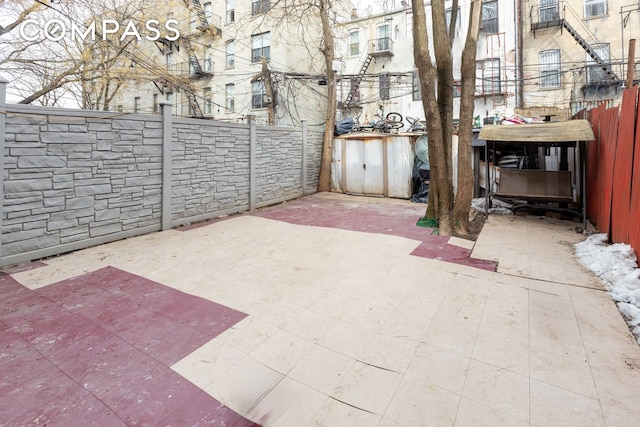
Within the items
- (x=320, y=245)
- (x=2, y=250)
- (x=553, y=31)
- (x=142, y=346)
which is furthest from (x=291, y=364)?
(x=553, y=31)

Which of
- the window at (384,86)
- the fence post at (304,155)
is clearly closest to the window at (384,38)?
the window at (384,86)

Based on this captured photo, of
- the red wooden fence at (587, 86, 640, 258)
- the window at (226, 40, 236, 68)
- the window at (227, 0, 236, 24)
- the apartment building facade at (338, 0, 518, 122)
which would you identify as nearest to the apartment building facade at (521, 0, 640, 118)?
the apartment building facade at (338, 0, 518, 122)

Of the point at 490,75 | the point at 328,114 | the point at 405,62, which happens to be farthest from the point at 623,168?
the point at 405,62

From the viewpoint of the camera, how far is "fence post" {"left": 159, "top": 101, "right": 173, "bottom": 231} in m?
5.56

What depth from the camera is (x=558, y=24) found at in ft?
46.1

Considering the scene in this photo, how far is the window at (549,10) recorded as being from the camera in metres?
14.2

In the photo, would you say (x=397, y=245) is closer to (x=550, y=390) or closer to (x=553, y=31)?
(x=550, y=390)

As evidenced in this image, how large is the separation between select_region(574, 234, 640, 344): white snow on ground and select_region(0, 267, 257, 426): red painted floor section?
3411 millimetres

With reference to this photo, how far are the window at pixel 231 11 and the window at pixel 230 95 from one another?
327 cm

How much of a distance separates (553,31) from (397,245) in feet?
52.8

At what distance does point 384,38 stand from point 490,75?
5972mm

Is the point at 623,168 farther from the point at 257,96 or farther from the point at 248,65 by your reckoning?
the point at 248,65

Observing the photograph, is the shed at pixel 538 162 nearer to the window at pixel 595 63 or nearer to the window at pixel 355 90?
the window at pixel 595 63

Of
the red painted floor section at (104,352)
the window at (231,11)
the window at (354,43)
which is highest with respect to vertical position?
the window at (231,11)
